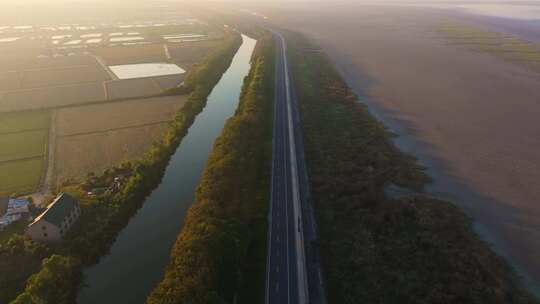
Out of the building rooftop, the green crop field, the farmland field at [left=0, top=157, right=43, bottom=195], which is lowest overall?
the farmland field at [left=0, top=157, right=43, bottom=195]

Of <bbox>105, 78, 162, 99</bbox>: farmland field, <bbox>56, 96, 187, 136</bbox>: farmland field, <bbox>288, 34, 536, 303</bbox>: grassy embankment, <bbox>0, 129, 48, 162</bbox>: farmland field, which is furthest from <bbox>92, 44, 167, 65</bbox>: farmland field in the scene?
<bbox>288, 34, 536, 303</bbox>: grassy embankment

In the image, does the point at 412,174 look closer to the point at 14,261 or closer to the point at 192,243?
the point at 192,243

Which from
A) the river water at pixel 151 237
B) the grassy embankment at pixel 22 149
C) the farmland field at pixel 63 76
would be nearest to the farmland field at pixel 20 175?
the grassy embankment at pixel 22 149

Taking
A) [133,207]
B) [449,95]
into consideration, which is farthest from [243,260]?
[449,95]

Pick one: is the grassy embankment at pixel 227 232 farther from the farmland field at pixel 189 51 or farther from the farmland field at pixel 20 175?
the farmland field at pixel 189 51

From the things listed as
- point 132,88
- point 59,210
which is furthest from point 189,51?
point 59,210

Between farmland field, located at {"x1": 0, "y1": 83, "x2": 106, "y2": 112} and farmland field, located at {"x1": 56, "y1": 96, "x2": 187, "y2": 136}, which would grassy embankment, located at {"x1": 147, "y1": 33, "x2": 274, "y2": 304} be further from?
farmland field, located at {"x1": 0, "y1": 83, "x2": 106, "y2": 112}
